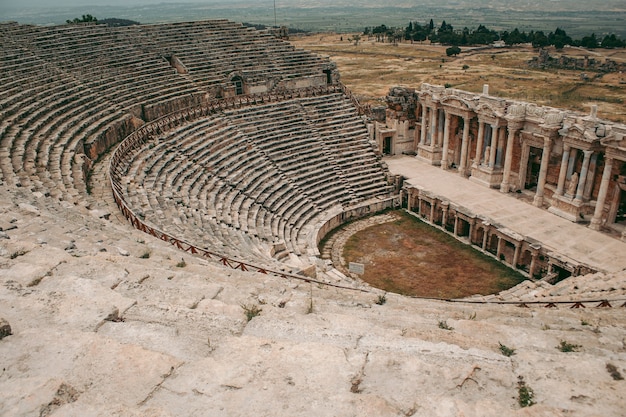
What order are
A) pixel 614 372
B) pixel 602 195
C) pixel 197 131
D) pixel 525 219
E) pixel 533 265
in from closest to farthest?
pixel 614 372, pixel 533 265, pixel 602 195, pixel 525 219, pixel 197 131

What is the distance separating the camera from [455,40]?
349ft

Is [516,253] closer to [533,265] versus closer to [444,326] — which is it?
[533,265]

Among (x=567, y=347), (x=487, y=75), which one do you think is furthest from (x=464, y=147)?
(x=487, y=75)

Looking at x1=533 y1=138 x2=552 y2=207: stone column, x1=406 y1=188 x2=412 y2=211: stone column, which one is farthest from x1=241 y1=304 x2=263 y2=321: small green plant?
x1=533 y1=138 x2=552 y2=207: stone column

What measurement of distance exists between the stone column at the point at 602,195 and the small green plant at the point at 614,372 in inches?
722

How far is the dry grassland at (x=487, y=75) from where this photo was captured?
53.8m

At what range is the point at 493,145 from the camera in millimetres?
26703

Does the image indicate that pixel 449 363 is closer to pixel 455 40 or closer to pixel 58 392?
pixel 58 392

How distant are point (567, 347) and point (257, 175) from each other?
1946cm

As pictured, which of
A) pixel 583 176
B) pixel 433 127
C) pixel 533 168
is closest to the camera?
pixel 583 176

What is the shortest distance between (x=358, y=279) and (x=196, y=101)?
1492 cm

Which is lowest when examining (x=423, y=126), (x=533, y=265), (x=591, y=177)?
(x=533, y=265)

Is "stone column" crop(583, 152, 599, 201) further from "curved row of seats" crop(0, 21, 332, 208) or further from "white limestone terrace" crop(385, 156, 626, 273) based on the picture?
"curved row of seats" crop(0, 21, 332, 208)

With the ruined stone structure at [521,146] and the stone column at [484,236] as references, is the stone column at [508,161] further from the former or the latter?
the stone column at [484,236]
